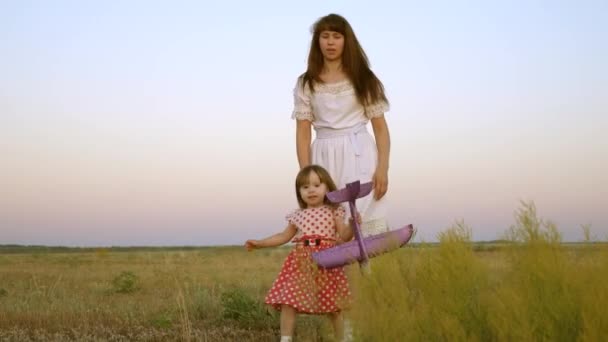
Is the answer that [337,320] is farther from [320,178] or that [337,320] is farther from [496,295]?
[496,295]

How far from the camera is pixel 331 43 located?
18.4ft

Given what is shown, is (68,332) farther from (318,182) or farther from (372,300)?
(372,300)

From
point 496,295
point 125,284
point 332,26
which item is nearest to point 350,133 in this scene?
point 332,26

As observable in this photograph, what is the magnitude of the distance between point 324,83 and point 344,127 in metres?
0.38

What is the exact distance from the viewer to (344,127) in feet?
18.5

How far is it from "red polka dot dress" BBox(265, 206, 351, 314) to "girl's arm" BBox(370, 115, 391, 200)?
34cm

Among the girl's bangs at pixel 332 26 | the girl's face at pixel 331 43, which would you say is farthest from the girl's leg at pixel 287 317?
the girl's bangs at pixel 332 26

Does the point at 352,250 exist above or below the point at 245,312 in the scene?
above

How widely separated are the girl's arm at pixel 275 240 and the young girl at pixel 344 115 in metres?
0.44

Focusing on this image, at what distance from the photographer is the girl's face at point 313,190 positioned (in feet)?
17.4

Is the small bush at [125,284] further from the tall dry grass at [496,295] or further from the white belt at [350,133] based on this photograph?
the tall dry grass at [496,295]

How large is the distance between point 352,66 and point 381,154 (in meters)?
0.70

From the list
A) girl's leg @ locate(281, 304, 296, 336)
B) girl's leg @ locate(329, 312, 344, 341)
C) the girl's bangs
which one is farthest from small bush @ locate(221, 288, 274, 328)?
the girl's bangs

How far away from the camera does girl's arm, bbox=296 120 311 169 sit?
18.9ft
